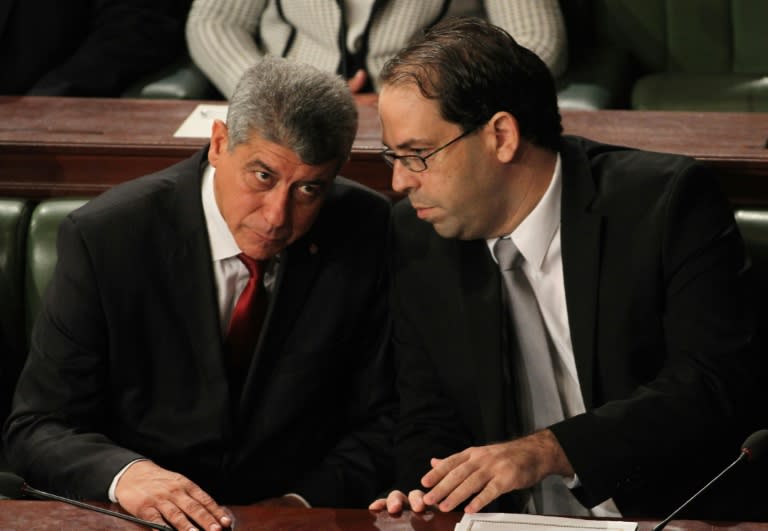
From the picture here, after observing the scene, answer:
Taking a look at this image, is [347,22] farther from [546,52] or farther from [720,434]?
[720,434]

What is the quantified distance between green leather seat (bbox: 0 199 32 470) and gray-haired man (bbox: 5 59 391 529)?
0.29m

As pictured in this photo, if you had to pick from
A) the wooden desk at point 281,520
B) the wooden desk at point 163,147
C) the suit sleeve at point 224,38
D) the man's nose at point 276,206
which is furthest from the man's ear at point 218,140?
the suit sleeve at point 224,38

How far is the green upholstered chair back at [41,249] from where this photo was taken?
2178mm

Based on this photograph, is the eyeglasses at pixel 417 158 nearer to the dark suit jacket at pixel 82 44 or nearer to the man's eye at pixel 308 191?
the man's eye at pixel 308 191

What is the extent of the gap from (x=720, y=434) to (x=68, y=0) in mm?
2366

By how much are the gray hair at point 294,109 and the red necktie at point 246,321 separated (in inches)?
9.3

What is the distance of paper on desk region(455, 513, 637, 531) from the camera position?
1.47 metres

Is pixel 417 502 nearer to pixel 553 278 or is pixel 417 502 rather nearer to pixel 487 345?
pixel 487 345

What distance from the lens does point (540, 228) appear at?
6.34 feet

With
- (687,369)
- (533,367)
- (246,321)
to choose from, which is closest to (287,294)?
(246,321)

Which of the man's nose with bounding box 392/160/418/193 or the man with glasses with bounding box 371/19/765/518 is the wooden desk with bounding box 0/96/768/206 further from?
the man's nose with bounding box 392/160/418/193

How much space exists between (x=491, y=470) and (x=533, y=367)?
1.25 ft

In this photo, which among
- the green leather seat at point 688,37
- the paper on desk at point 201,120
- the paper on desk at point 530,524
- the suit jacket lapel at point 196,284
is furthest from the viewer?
the green leather seat at point 688,37

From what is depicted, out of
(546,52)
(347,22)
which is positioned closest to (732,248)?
(546,52)
